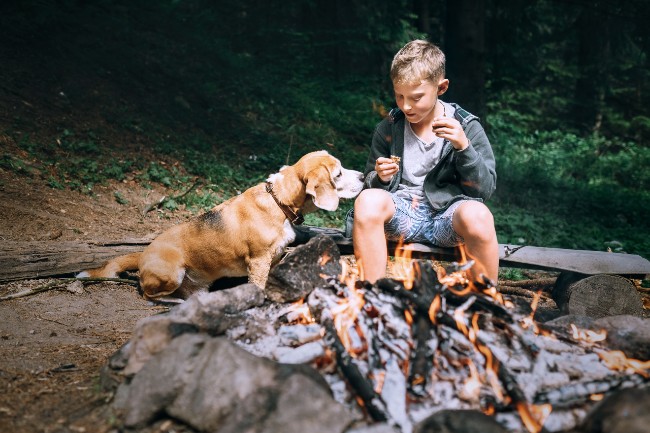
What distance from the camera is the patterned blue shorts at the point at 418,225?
14.3 feet

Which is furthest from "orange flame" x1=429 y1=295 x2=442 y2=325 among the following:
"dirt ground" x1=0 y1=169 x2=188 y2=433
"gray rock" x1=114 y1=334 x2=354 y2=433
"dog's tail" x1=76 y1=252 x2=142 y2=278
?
"dog's tail" x1=76 y1=252 x2=142 y2=278

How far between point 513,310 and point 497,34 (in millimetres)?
11776

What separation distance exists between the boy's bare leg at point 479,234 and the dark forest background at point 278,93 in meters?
4.36

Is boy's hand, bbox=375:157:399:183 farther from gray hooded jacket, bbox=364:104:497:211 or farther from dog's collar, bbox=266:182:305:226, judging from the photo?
dog's collar, bbox=266:182:305:226

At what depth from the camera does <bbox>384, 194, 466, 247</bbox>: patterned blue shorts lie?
4.34 metres

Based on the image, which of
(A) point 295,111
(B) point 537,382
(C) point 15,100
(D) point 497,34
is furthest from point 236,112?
→ (B) point 537,382

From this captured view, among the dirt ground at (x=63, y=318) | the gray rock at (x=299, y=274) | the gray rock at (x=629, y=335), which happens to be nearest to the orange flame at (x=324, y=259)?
the gray rock at (x=299, y=274)

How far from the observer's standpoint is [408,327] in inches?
126

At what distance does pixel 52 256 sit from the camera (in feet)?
18.4

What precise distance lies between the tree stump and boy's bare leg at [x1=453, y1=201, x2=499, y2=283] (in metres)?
1.25

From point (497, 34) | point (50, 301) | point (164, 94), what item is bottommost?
point (50, 301)

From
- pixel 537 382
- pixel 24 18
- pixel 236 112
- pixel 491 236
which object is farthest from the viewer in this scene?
pixel 236 112

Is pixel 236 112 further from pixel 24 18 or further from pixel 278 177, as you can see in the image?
pixel 278 177

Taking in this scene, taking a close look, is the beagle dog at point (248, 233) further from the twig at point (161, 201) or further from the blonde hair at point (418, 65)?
the twig at point (161, 201)
